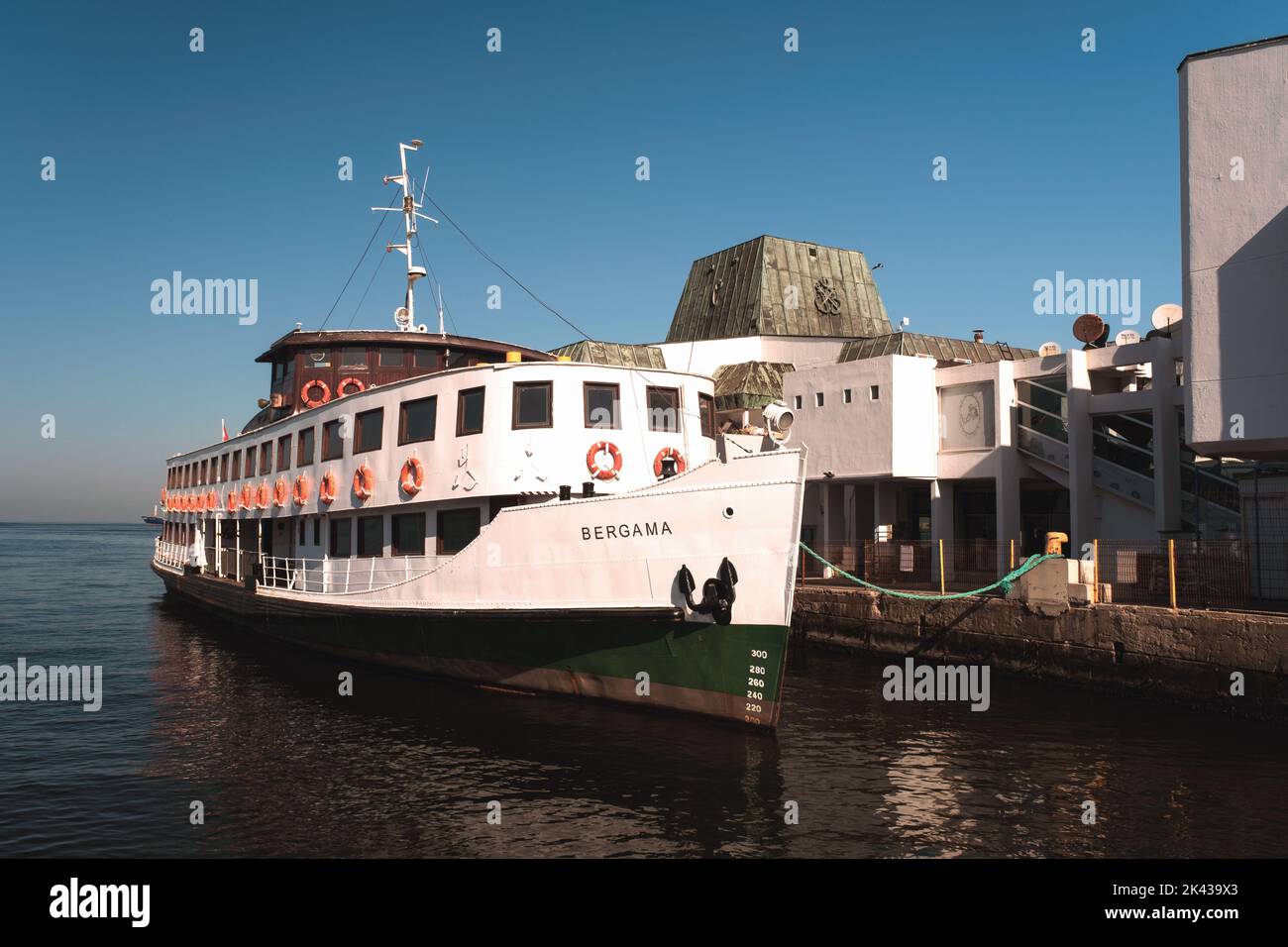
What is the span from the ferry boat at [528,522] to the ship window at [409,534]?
0.14 ft

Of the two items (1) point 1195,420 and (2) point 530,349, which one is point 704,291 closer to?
(2) point 530,349

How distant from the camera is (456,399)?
1627cm

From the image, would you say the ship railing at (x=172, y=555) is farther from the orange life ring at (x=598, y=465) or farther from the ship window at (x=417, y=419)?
the orange life ring at (x=598, y=465)

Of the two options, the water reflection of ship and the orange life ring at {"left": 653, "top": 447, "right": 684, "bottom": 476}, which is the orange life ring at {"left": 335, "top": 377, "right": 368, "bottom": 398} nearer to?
the water reflection of ship

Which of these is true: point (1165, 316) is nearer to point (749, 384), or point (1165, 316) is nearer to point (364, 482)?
point (749, 384)

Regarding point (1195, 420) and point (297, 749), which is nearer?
point (297, 749)

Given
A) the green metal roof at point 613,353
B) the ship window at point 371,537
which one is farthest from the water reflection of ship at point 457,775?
the green metal roof at point 613,353

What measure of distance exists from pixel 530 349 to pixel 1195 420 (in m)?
15.0

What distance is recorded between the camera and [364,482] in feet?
58.9

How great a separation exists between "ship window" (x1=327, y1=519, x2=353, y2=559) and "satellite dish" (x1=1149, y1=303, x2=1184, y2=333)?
22.3m

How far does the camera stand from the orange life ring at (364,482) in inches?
704

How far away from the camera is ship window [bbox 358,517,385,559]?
18575 millimetres

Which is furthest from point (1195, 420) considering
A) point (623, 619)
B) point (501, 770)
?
point (501, 770)

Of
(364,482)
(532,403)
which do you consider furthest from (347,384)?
(532,403)
